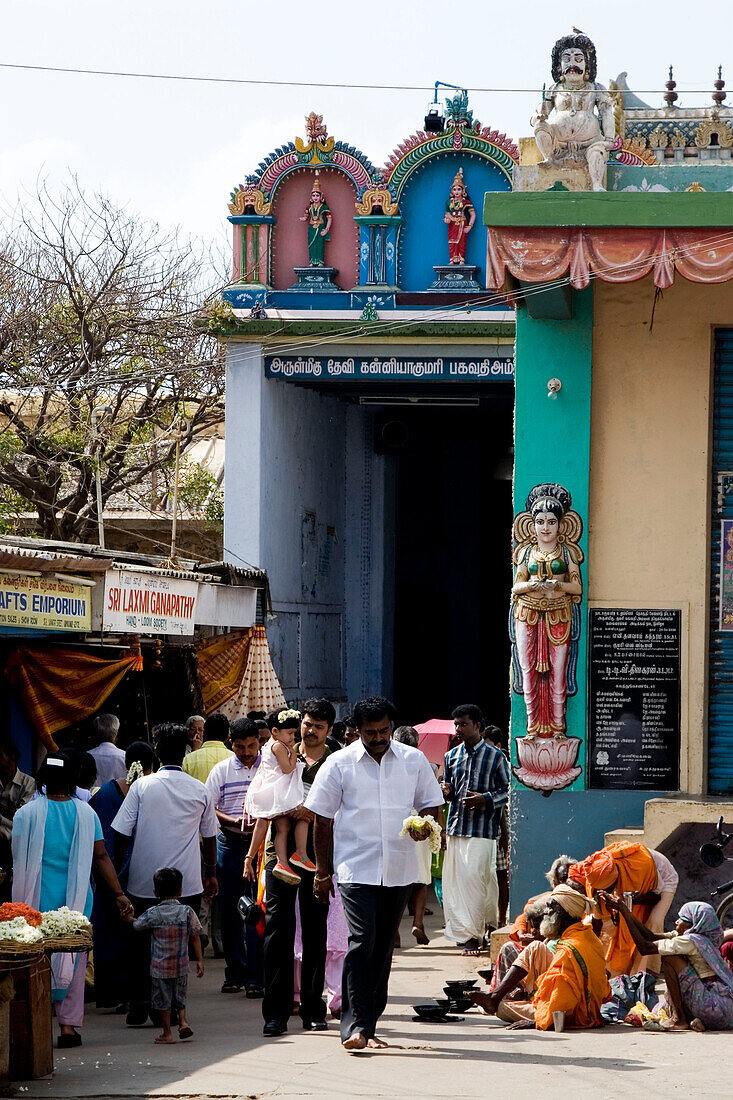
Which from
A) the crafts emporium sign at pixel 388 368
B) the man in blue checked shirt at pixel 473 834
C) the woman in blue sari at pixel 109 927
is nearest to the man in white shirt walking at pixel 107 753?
the woman in blue sari at pixel 109 927

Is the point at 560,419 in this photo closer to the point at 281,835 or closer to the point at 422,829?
the point at 281,835

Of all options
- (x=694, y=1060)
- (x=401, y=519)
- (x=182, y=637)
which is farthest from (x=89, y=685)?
(x=401, y=519)

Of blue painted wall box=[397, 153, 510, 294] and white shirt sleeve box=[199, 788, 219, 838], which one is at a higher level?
blue painted wall box=[397, 153, 510, 294]

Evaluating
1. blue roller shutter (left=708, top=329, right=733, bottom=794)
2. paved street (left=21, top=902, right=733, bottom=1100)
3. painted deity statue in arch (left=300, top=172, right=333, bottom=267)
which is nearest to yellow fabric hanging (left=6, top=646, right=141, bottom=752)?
paved street (left=21, top=902, right=733, bottom=1100)

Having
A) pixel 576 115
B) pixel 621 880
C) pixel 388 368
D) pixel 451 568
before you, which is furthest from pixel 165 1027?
pixel 451 568

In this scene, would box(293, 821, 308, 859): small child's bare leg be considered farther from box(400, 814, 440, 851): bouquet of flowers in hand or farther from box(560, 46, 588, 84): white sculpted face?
box(560, 46, 588, 84): white sculpted face

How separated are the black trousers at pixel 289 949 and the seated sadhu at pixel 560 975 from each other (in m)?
0.98

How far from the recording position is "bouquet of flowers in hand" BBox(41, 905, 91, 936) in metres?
6.92

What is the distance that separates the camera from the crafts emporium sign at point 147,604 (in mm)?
11195

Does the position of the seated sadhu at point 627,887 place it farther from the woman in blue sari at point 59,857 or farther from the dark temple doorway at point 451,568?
the dark temple doorway at point 451,568

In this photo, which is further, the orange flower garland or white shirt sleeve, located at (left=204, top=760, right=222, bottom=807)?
white shirt sleeve, located at (left=204, top=760, right=222, bottom=807)

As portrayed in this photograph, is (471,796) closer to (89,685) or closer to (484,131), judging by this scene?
(89,685)

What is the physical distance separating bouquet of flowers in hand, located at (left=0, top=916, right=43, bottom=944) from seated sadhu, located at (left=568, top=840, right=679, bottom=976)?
3.08 m

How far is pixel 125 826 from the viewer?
8.41m
